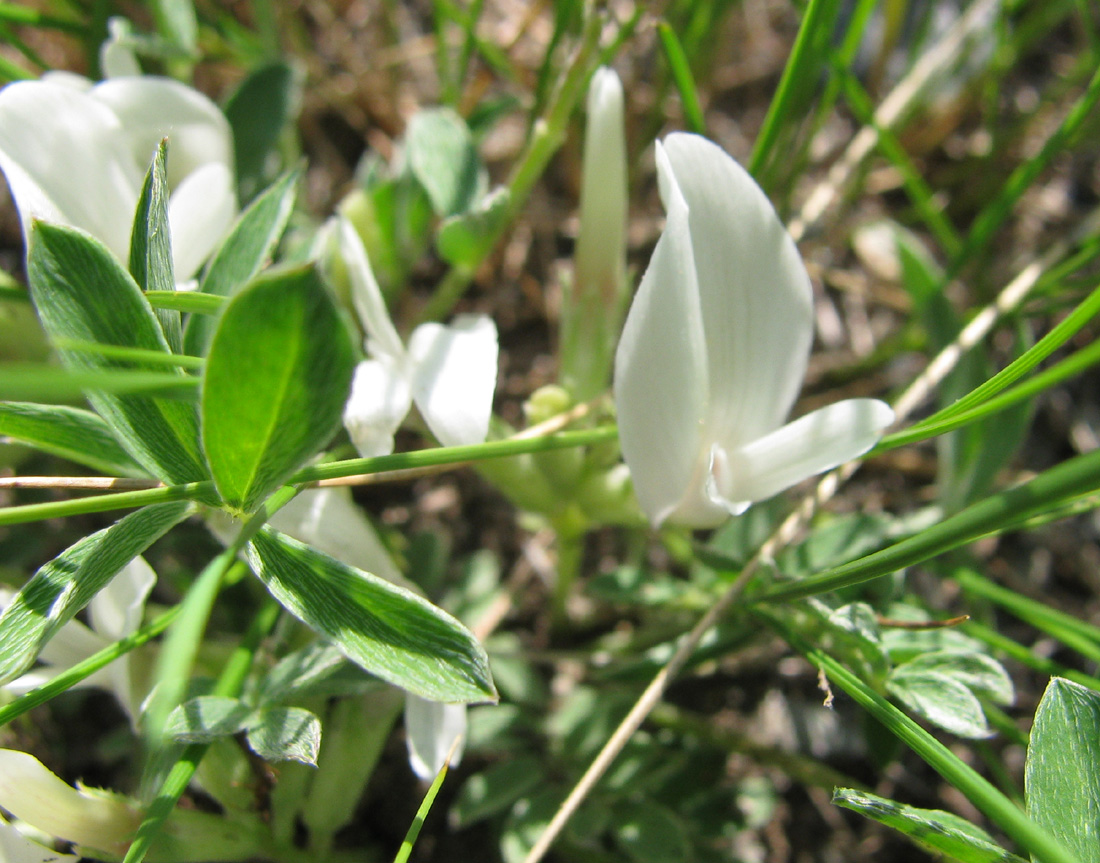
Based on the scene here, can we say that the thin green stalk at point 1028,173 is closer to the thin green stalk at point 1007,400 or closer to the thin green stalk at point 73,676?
the thin green stalk at point 1007,400

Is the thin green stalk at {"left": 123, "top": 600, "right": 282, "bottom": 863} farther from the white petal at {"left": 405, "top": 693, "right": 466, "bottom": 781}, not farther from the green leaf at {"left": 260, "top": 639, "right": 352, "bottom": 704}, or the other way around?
the white petal at {"left": 405, "top": 693, "right": 466, "bottom": 781}

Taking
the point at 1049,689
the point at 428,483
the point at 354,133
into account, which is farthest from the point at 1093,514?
the point at 354,133

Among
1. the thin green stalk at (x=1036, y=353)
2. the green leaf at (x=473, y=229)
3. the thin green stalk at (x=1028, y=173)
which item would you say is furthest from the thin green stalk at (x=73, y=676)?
the thin green stalk at (x=1028, y=173)

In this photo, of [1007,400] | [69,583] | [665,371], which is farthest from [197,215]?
[1007,400]

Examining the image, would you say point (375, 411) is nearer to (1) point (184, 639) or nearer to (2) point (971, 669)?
(1) point (184, 639)

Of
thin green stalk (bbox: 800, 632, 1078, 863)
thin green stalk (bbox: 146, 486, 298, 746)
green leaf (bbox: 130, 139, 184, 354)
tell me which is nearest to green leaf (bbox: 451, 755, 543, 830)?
thin green stalk (bbox: 800, 632, 1078, 863)
